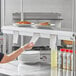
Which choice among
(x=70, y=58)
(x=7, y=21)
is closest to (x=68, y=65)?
(x=70, y=58)

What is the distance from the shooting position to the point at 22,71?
2.08m

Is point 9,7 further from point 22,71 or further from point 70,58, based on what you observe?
point 70,58

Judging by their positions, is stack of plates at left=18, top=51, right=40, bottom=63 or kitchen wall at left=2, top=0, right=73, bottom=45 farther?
kitchen wall at left=2, top=0, right=73, bottom=45

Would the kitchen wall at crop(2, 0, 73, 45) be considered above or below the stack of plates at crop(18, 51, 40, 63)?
above

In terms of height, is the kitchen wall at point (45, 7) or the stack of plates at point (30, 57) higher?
the kitchen wall at point (45, 7)

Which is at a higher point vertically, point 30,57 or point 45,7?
point 45,7

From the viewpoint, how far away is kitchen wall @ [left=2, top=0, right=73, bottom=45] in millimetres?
2619

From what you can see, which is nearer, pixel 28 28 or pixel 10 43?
pixel 28 28

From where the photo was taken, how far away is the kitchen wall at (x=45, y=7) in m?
2.62

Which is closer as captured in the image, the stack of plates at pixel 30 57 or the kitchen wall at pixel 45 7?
the stack of plates at pixel 30 57

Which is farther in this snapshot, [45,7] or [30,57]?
[45,7]

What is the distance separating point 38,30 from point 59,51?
25 cm

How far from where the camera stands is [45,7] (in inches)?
130

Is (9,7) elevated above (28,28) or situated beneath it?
elevated above
